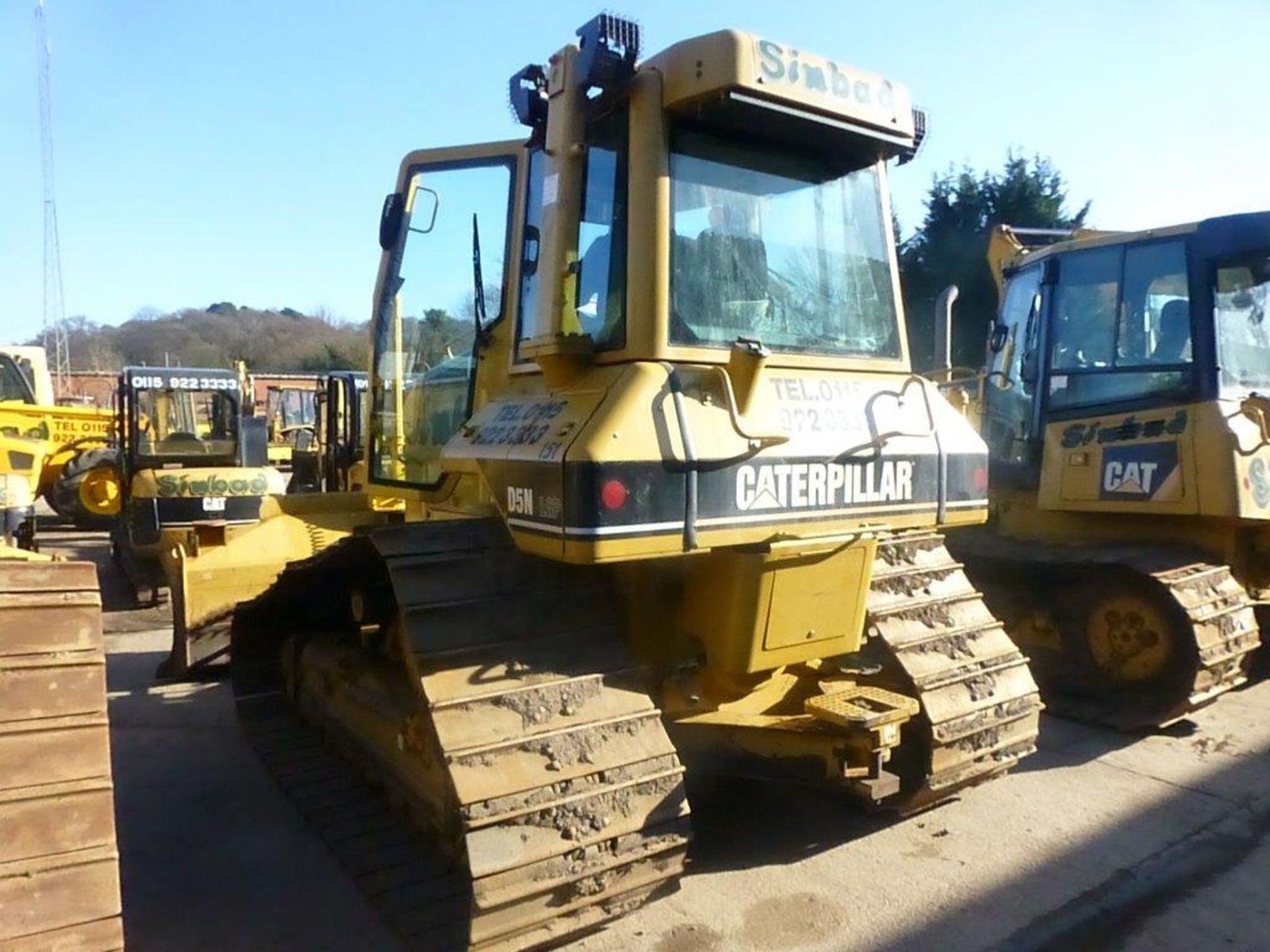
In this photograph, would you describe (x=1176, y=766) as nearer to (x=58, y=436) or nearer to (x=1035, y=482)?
(x=1035, y=482)

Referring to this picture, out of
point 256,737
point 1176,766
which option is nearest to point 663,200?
point 256,737

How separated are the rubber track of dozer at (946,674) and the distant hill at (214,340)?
48.2 meters

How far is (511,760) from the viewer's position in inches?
108

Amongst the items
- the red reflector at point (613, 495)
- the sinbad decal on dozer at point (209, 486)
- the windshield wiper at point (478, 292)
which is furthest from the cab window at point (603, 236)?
the sinbad decal on dozer at point (209, 486)

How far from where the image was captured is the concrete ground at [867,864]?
331cm

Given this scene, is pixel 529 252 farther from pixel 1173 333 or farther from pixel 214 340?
pixel 214 340

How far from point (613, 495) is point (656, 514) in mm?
163

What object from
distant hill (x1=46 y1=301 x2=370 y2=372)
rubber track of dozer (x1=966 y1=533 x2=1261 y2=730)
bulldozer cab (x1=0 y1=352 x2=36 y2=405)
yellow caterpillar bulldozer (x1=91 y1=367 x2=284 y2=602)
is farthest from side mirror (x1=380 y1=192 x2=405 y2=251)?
distant hill (x1=46 y1=301 x2=370 y2=372)

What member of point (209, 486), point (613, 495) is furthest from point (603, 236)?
point (209, 486)

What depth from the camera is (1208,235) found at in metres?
5.53

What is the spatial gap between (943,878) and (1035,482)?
11.2ft

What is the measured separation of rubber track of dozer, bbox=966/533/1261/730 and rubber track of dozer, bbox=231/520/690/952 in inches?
135

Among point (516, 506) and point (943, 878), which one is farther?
point (943, 878)

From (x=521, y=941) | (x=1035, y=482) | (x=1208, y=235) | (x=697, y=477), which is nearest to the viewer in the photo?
(x=521, y=941)
